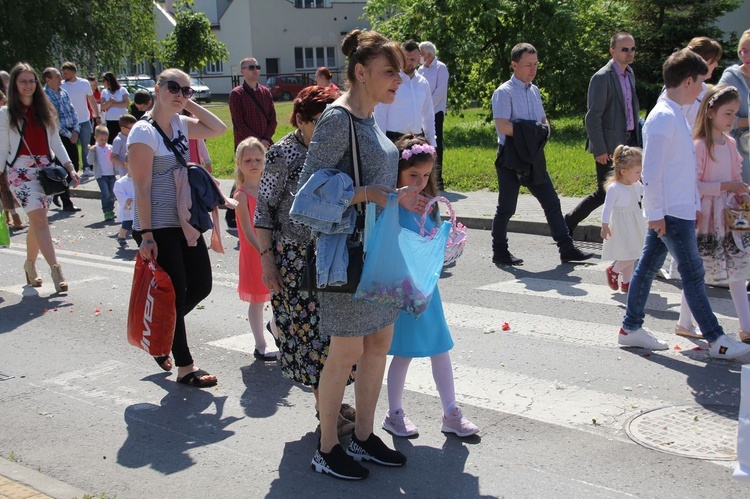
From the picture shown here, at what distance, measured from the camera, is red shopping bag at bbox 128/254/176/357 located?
19.0ft

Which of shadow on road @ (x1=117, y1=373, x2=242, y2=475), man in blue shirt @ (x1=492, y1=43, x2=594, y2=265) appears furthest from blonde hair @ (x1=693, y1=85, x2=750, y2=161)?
shadow on road @ (x1=117, y1=373, x2=242, y2=475)

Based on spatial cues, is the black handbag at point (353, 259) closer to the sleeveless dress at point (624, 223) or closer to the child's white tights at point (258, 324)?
the child's white tights at point (258, 324)

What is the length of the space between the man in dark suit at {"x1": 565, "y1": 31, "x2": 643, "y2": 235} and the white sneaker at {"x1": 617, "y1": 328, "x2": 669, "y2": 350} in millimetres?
3488

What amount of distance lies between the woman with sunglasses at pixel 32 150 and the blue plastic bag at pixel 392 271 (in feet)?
18.4

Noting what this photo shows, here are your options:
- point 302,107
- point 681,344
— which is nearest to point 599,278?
point 681,344

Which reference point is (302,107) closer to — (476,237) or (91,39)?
(476,237)

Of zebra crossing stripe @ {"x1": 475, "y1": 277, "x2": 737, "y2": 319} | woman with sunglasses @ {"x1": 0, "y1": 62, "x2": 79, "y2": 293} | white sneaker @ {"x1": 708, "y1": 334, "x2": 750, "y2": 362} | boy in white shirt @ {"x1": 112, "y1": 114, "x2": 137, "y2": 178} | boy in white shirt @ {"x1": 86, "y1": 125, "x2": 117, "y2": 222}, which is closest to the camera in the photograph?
white sneaker @ {"x1": 708, "y1": 334, "x2": 750, "y2": 362}

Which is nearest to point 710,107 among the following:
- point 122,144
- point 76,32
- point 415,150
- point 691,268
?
point 691,268

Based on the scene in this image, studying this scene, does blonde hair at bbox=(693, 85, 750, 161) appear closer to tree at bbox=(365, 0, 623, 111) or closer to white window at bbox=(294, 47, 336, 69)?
tree at bbox=(365, 0, 623, 111)

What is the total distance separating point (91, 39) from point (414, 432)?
3270 cm

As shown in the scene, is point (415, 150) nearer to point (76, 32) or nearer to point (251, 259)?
point (251, 259)

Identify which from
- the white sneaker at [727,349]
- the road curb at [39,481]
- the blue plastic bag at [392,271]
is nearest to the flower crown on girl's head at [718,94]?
the white sneaker at [727,349]

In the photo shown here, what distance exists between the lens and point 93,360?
22.2 ft

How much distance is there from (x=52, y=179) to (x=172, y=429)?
4.19 meters
